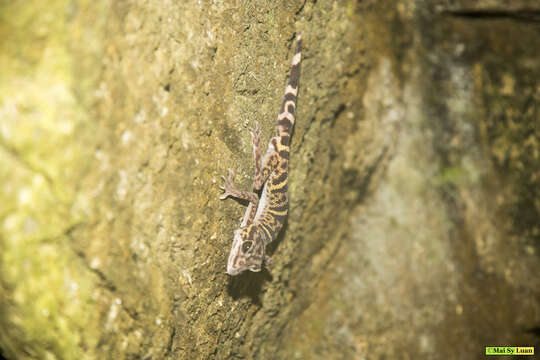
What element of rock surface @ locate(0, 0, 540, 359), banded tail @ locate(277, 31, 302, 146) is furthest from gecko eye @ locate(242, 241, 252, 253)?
banded tail @ locate(277, 31, 302, 146)

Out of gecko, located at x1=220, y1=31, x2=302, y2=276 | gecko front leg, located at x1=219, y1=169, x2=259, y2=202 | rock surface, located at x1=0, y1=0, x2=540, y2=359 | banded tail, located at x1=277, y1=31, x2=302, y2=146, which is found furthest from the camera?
banded tail, located at x1=277, y1=31, x2=302, y2=146

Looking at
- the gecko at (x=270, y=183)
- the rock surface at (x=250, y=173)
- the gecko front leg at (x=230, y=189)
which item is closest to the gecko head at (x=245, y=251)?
the gecko at (x=270, y=183)

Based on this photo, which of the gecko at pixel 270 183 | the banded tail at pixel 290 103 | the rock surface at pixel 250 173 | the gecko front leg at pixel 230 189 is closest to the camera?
the rock surface at pixel 250 173

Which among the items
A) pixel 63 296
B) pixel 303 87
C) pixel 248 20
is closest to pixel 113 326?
pixel 63 296

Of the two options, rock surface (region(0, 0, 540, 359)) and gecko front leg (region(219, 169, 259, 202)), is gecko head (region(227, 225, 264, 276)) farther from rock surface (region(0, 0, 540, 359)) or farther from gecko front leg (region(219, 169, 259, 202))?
gecko front leg (region(219, 169, 259, 202))

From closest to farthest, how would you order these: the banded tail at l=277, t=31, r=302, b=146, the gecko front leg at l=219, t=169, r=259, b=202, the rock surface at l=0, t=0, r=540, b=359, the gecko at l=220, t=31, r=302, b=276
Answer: the rock surface at l=0, t=0, r=540, b=359 < the gecko front leg at l=219, t=169, r=259, b=202 < the gecko at l=220, t=31, r=302, b=276 < the banded tail at l=277, t=31, r=302, b=146

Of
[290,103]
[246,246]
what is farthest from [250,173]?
[290,103]

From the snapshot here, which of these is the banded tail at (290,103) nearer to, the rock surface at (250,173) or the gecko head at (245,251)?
the rock surface at (250,173)

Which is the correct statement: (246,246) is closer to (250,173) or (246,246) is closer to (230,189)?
(230,189)

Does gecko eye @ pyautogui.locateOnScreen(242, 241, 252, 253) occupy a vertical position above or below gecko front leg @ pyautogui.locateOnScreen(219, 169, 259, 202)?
below
